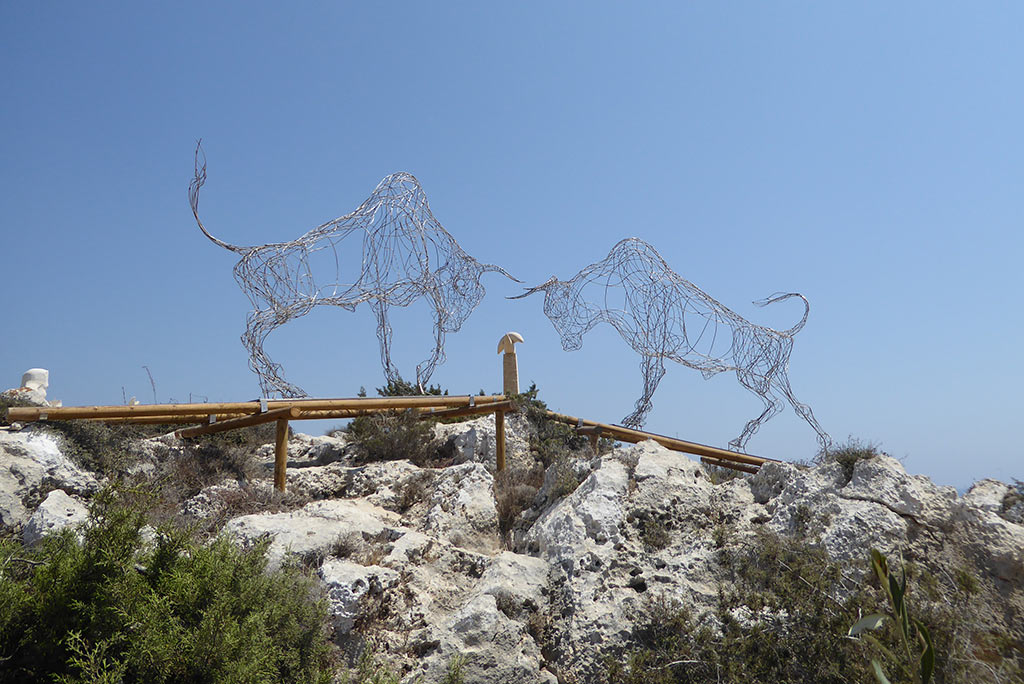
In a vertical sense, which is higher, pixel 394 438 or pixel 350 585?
pixel 394 438

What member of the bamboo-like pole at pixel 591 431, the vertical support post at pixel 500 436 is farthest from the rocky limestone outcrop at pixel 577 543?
the bamboo-like pole at pixel 591 431

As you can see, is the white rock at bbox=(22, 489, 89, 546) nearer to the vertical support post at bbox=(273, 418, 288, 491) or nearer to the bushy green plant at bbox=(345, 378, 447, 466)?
the vertical support post at bbox=(273, 418, 288, 491)

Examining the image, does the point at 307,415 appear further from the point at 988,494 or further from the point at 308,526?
the point at 988,494

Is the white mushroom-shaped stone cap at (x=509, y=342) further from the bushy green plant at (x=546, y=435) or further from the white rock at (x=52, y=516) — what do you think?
the white rock at (x=52, y=516)

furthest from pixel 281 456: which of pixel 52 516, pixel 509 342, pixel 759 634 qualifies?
pixel 759 634

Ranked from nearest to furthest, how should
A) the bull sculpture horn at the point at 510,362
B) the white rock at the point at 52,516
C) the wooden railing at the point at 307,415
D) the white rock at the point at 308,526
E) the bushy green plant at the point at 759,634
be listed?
the bushy green plant at the point at 759,634 < the white rock at the point at 308,526 < the white rock at the point at 52,516 < the wooden railing at the point at 307,415 < the bull sculpture horn at the point at 510,362

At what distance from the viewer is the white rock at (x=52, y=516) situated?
236 inches

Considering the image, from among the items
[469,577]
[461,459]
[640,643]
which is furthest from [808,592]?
[461,459]

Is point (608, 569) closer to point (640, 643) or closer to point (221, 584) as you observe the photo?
point (640, 643)

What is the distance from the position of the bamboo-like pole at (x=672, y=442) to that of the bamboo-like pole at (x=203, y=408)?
1.99 meters

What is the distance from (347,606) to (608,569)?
2.12m

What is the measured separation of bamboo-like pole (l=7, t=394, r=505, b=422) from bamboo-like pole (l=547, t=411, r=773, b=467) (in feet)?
6.54

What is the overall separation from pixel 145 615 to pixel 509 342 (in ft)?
24.9

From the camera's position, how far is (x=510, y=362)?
35.1ft
